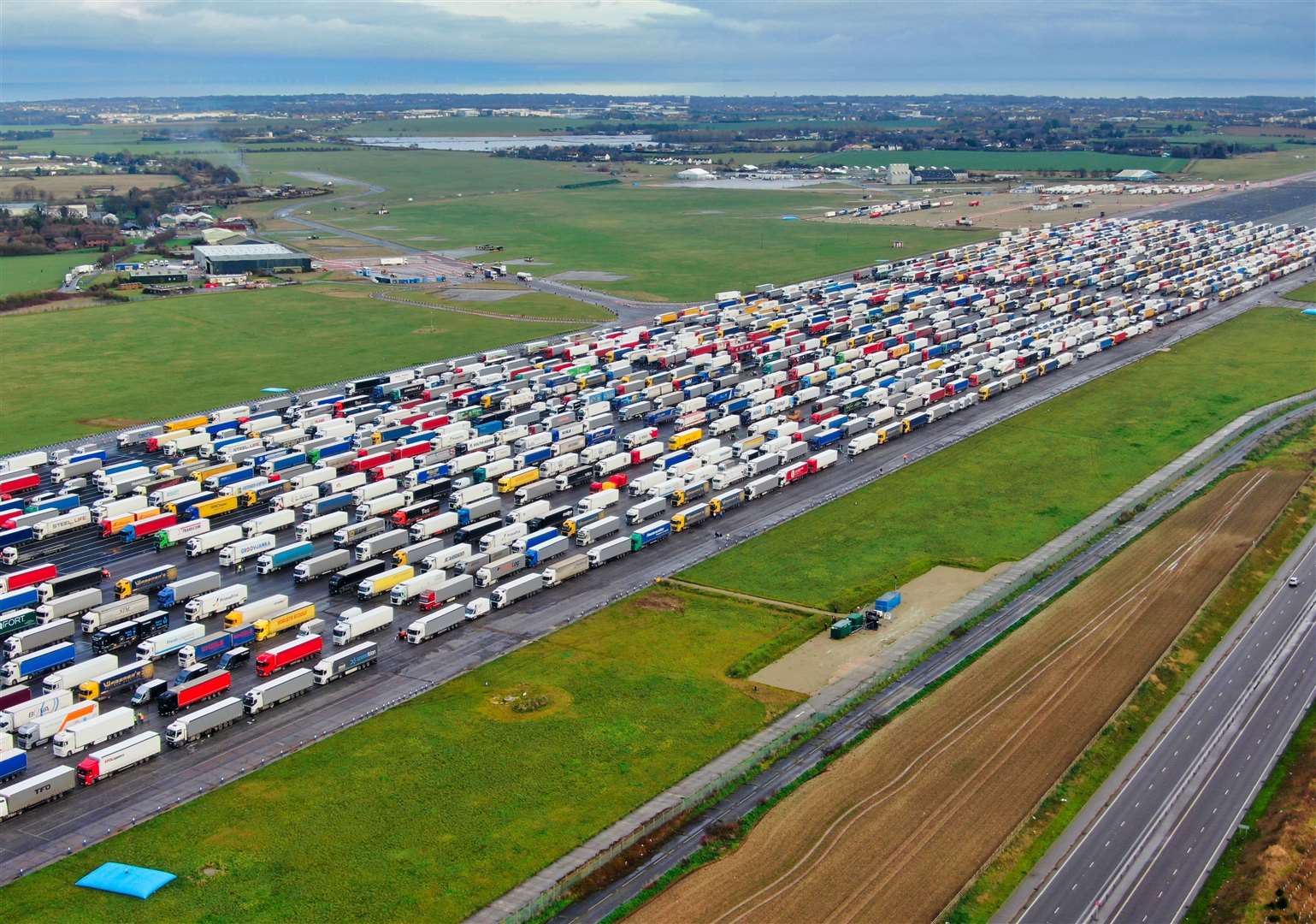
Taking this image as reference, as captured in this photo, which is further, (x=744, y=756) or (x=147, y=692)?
(x=147, y=692)

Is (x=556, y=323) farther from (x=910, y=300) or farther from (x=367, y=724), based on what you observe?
(x=367, y=724)

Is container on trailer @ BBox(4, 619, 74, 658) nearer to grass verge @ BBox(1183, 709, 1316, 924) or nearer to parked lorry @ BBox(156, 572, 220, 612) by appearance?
parked lorry @ BBox(156, 572, 220, 612)

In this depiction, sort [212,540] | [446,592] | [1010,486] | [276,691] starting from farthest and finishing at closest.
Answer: [1010,486] < [212,540] < [446,592] < [276,691]

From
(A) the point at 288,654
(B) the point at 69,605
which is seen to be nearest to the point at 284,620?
(A) the point at 288,654

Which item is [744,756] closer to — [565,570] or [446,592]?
[565,570]

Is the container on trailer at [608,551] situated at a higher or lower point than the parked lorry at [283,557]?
higher

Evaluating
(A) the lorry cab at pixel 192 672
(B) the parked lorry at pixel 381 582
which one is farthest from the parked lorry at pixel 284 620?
(A) the lorry cab at pixel 192 672

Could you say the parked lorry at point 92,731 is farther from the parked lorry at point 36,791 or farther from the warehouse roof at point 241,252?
the warehouse roof at point 241,252
